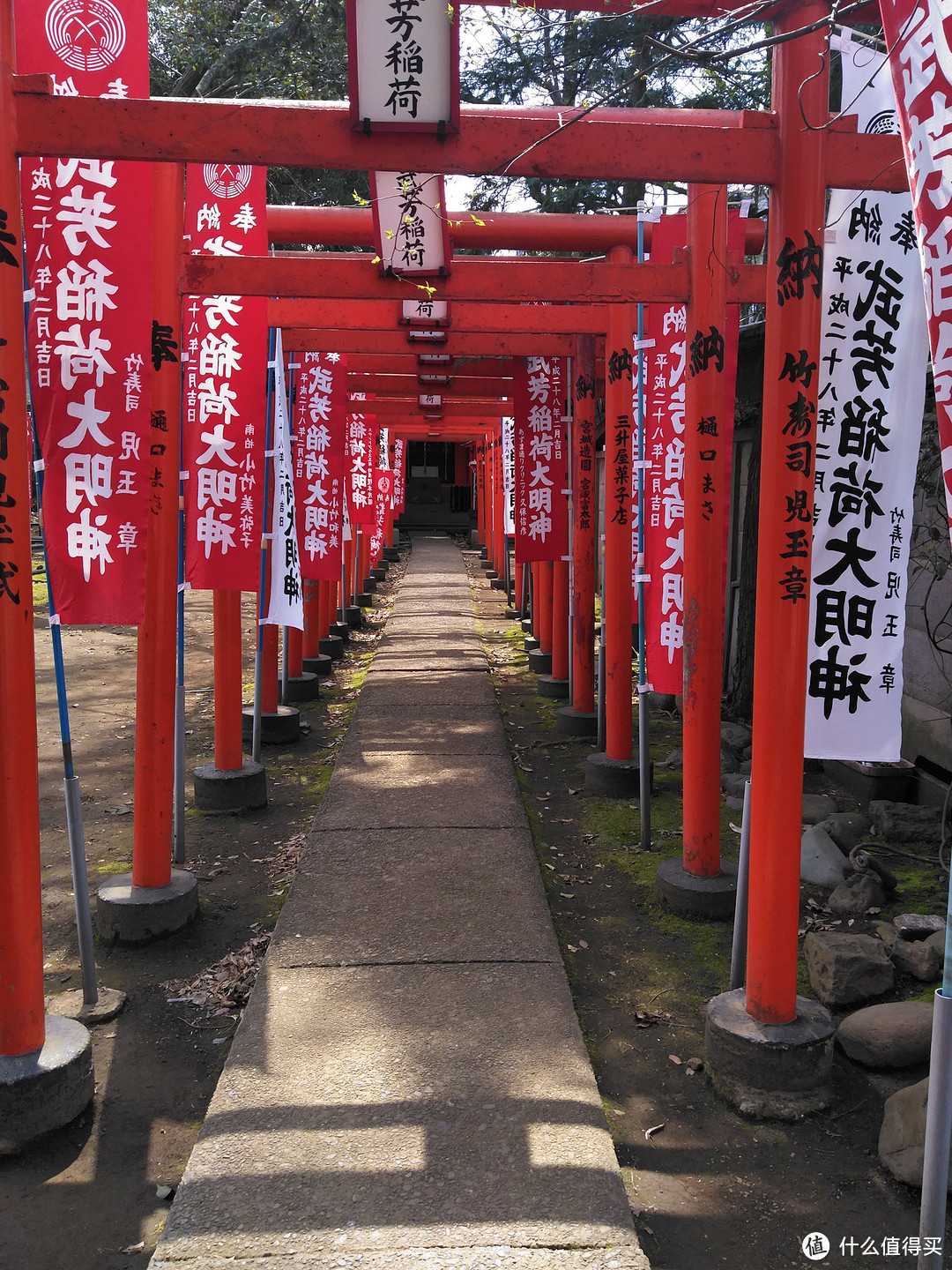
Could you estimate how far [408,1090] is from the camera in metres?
3.46

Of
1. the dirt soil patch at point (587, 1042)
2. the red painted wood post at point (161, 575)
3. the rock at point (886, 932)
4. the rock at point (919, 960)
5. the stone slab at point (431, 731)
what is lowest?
the dirt soil patch at point (587, 1042)

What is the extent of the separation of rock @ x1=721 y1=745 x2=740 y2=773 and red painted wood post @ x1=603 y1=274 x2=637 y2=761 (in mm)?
1278

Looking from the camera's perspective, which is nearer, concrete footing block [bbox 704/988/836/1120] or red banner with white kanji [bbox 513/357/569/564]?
concrete footing block [bbox 704/988/836/1120]

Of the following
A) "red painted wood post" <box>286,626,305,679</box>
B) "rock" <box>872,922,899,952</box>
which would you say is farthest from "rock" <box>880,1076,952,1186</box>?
"red painted wood post" <box>286,626,305,679</box>

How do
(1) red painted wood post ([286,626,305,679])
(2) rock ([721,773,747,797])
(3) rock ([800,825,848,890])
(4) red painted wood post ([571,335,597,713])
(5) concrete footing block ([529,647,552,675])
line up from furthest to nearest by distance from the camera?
(5) concrete footing block ([529,647,552,675]), (1) red painted wood post ([286,626,305,679]), (4) red painted wood post ([571,335,597,713]), (2) rock ([721,773,747,797]), (3) rock ([800,825,848,890])

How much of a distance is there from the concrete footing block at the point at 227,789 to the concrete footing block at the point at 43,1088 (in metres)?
3.42

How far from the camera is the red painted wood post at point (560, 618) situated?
9.81 m

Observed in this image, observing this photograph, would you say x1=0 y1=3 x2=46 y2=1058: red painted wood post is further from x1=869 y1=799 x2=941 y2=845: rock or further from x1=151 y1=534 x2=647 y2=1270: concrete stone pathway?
x1=869 y1=799 x2=941 y2=845: rock

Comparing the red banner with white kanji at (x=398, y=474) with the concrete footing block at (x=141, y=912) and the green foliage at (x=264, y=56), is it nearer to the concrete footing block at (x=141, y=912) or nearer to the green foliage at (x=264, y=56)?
the green foliage at (x=264, y=56)

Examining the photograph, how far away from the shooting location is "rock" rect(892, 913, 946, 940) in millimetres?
4789

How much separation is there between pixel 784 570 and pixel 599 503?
14.4 metres

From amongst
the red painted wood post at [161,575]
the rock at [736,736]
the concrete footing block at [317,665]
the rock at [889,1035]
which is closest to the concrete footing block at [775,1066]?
the rock at [889,1035]

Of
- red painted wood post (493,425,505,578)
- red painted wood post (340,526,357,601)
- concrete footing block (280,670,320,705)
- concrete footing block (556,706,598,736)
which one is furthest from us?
red painted wood post (493,425,505,578)

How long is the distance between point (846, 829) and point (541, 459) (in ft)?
14.8
